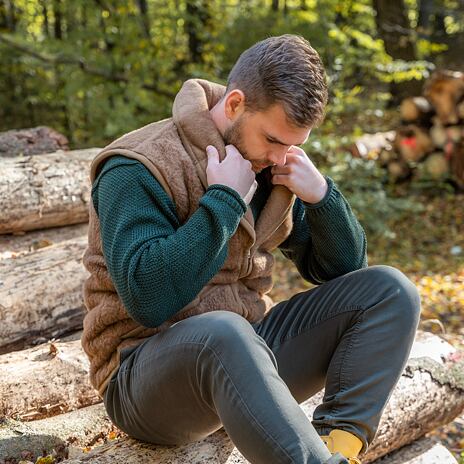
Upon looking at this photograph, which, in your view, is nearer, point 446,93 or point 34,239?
point 34,239

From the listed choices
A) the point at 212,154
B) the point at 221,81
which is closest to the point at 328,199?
the point at 212,154

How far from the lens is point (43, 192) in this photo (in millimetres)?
4156

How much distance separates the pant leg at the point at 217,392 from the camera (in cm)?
173

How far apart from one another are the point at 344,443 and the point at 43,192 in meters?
2.74

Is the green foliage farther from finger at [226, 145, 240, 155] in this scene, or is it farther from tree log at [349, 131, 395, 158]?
finger at [226, 145, 240, 155]

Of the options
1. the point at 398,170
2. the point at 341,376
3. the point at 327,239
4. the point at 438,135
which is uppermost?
the point at 327,239

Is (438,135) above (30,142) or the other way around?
the other way around

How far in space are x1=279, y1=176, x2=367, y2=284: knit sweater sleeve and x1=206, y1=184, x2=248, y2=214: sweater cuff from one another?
430 mm

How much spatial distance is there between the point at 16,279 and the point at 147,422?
154 centimetres

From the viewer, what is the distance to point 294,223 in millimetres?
2512

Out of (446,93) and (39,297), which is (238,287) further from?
(446,93)

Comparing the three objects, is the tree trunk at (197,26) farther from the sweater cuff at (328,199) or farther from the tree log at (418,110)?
the sweater cuff at (328,199)

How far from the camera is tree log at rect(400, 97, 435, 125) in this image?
7.65 m

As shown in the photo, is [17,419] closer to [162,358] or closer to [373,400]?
[162,358]
